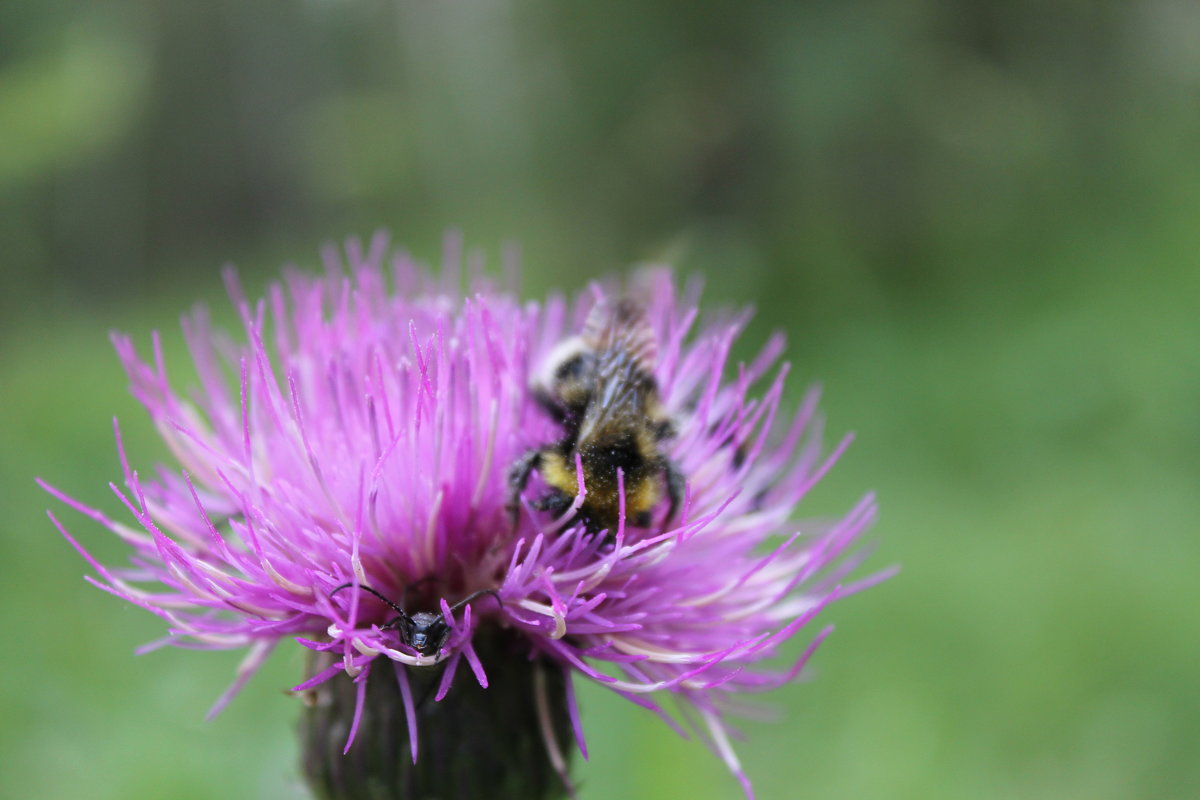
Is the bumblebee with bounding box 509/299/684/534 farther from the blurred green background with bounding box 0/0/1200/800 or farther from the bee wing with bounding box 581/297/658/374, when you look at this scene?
the blurred green background with bounding box 0/0/1200/800

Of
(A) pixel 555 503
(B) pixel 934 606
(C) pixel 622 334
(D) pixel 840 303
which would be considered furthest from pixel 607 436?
(D) pixel 840 303

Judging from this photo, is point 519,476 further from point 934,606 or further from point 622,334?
point 934,606

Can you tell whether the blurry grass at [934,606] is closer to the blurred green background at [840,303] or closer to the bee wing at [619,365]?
the blurred green background at [840,303]

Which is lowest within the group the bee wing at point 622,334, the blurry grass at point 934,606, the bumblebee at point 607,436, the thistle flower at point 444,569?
the blurry grass at point 934,606

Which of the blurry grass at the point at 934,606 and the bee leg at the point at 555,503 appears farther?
the blurry grass at the point at 934,606

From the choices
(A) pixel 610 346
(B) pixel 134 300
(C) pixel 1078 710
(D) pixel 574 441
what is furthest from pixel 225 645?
(B) pixel 134 300

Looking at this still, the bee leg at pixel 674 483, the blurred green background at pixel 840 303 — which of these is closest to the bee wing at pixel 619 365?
the bee leg at pixel 674 483

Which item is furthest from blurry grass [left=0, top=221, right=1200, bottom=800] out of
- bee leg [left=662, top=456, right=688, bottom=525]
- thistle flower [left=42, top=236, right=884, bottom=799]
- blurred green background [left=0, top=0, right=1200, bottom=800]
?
bee leg [left=662, top=456, right=688, bottom=525]
